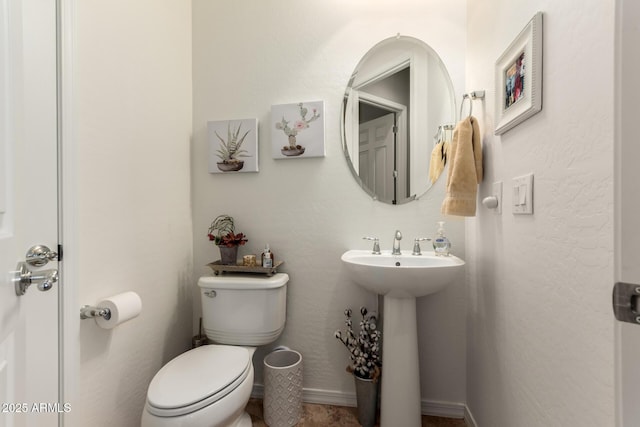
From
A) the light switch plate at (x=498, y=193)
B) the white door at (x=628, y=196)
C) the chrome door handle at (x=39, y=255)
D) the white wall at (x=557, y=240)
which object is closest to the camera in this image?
the white door at (x=628, y=196)

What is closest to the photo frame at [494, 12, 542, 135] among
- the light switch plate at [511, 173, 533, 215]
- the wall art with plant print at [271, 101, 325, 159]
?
the light switch plate at [511, 173, 533, 215]

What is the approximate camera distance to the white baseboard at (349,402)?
4.74 feet

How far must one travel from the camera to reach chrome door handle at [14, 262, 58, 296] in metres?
0.66

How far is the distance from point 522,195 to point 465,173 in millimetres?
326

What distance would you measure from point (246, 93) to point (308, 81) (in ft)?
1.21

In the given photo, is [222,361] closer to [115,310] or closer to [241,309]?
[241,309]

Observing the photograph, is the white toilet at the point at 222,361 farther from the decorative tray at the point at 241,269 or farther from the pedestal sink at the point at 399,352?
the pedestal sink at the point at 399,352

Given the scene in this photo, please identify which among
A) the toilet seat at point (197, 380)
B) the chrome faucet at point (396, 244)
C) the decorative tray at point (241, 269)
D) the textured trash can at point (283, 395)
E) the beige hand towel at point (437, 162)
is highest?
the beige hand towel at point (437, 162)

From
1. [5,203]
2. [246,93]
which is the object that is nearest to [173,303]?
[5,203]

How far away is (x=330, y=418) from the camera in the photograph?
1436mm

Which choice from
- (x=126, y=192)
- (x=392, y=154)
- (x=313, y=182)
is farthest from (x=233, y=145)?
(x=392, y=154)

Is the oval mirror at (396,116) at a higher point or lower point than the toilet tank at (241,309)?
higher

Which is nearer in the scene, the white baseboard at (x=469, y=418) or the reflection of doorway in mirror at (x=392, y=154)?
the white baseboard at (x=469, y=418)

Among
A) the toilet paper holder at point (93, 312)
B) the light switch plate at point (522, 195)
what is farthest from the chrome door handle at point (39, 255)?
the light switch plate at point (522, 195)
